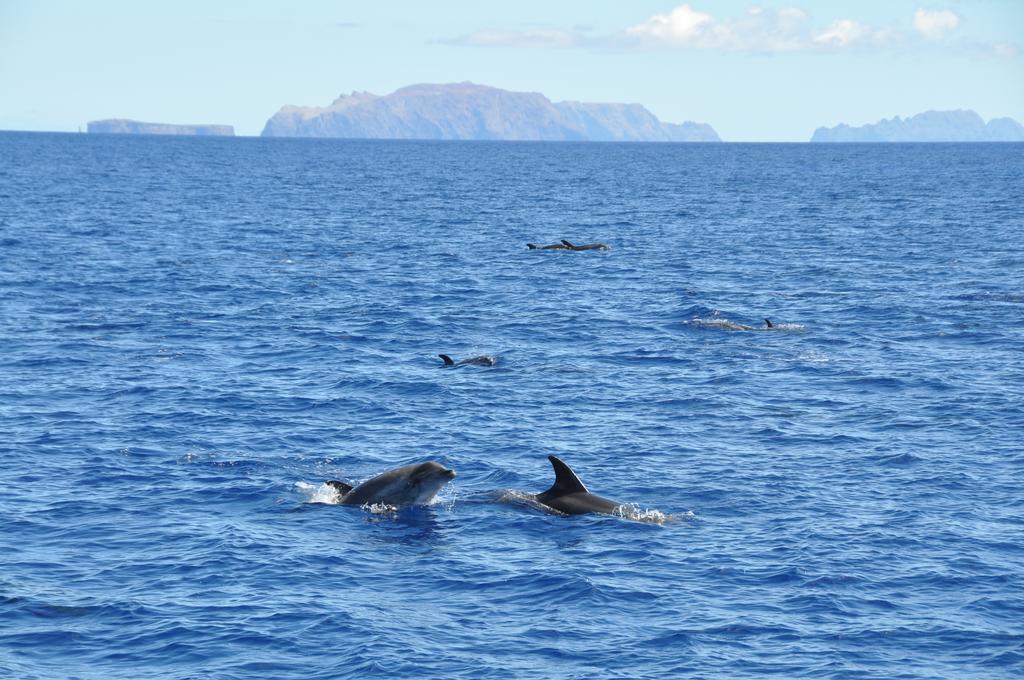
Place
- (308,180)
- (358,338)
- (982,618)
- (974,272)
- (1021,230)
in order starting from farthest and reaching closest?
(308,180) < (1021,230) < (974,272) < (358,338) < (982,618)

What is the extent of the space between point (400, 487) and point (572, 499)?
145 inches

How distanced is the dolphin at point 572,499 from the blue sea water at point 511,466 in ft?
1.39

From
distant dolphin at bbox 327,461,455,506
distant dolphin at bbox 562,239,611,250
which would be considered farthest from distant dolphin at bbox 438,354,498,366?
distant dolphin at bbox 562,239,611,250

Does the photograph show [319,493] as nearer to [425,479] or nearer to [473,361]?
[425,479]

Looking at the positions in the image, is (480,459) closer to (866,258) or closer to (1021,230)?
(866,258)

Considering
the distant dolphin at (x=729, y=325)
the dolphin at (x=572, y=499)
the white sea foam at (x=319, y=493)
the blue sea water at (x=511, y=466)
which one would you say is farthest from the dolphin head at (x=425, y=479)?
the distant dolphin at (x=729, y=325)

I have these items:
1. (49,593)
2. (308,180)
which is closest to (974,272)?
(49,593)

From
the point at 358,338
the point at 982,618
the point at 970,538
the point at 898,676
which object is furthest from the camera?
the point at 358,338

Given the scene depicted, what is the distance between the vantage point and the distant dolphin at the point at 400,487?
2730 centimetres

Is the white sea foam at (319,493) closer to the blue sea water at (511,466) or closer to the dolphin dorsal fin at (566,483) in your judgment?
the blue sea water at (511,466)

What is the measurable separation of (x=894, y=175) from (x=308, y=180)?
84.8m

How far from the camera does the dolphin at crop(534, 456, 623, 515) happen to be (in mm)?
27172

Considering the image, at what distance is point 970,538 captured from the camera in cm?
2552

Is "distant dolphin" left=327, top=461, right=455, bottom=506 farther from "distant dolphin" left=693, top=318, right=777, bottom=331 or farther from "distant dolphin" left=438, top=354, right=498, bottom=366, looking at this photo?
"distant dolphin" left=693, top=318, right=777, bottom=331
